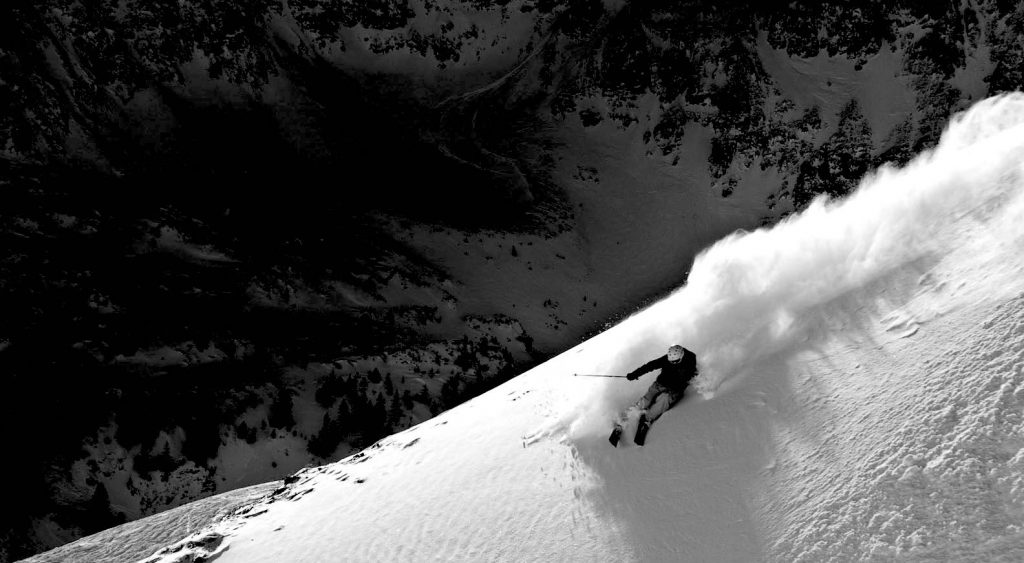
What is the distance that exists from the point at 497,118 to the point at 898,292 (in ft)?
147

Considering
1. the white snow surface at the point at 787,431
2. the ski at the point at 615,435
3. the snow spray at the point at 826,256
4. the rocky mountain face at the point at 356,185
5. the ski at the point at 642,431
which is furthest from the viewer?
the rocky mountain face at the point at 356,185

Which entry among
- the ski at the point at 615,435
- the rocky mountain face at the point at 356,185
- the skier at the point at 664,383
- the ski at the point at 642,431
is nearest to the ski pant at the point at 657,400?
the skier at the point at 664,383

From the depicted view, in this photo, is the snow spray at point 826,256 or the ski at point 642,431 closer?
the snow spray at point 826,256

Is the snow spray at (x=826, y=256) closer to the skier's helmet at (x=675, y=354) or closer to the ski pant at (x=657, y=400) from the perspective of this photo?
the ski pant at (x=657, y=400)

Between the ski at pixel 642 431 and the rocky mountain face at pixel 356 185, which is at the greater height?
the rocky mountain face at pixel 356 185

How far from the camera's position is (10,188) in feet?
131

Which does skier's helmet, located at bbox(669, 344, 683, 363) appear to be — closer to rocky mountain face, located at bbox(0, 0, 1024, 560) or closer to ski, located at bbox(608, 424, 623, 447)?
ski, located at bbox(608, 424, 623, 447)

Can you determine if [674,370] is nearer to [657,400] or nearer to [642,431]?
[657,400]

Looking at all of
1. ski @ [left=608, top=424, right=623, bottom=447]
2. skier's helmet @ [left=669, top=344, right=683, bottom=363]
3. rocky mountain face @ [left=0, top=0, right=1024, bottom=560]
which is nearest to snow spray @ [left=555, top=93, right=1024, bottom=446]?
ski @ [left=608, top=424, right=623, bottom=447]

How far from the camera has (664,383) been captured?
12344 millimetres

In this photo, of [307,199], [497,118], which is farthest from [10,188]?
[497,118]

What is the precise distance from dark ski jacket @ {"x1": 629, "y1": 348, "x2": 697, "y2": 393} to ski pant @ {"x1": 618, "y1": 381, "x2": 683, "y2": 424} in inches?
3.6

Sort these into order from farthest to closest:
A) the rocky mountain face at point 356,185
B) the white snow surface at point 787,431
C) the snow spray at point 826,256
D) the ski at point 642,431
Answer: the rocky mountain face at point 356,185, the ski at point 642,431, the snow spray at point 826,256, the white snow surface at point 787,431

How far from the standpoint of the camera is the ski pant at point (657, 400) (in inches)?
483
